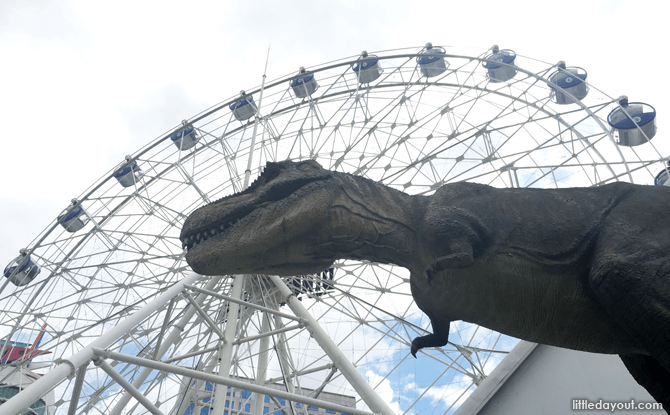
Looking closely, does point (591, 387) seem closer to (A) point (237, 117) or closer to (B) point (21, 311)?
(A) point (237, 117)

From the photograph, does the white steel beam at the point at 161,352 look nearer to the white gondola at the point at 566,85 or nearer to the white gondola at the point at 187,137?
the white gondola at the point at 187,137

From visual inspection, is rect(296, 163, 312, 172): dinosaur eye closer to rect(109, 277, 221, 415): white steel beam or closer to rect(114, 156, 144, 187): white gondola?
rect(109, 277, 221, 415): white steel beam

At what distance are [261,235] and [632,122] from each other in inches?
463

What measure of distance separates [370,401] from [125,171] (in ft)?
46.4

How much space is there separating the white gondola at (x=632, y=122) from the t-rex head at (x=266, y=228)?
11.1 metres

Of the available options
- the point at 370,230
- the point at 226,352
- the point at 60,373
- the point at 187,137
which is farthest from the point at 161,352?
the point at 187,137

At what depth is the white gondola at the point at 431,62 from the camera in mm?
15706

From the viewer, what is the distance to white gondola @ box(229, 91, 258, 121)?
56.9 feet

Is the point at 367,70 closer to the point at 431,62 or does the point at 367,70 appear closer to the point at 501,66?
the point at 431,62

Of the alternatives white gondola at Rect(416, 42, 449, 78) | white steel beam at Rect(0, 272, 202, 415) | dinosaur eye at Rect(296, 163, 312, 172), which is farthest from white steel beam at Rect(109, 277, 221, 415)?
white gondola at Rect(416, 42, 449, 78)

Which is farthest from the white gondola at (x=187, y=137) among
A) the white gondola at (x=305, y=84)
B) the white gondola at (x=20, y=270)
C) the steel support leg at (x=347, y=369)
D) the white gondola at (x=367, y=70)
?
the steel support leg at (x=347, y=369)

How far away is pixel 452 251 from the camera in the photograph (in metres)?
3.28

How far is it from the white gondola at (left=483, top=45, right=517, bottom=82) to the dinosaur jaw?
12858 millimetres

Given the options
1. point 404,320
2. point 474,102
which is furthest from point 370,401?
point 474,102
